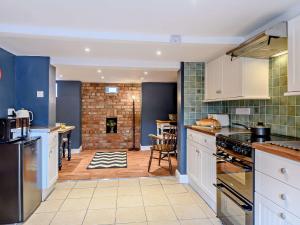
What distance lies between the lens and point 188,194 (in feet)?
10.6

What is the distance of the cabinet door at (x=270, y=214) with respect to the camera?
54.7 inches

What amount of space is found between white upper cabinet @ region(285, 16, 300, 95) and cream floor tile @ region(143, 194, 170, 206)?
1975mm

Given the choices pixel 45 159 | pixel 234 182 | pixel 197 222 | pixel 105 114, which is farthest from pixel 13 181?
pixel 105 114

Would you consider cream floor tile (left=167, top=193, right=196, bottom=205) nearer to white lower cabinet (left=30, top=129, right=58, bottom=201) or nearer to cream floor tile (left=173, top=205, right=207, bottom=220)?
cream floor tile (left=173, top=205, right=207, bottom=220)

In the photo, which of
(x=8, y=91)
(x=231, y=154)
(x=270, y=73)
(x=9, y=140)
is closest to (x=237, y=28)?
(x=270, y=73)

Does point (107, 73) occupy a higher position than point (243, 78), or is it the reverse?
point (107, 73)

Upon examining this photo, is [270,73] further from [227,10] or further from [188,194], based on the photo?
[188,194]

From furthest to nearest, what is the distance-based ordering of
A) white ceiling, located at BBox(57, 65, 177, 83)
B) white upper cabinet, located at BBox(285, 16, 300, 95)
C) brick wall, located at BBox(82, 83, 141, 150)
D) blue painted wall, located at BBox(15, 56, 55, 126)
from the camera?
brick wall, located at BBox(82, 83, 141, 150) < white ceiling, located at BBox(57, 65, 177, 83) < blue painted wall, located at BBox(15, 56, 55, 126) < white upper cabinet, located at BBox(285, 16, 300, 95)

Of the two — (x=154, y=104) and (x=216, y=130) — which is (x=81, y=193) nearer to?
(x=216, y=130)

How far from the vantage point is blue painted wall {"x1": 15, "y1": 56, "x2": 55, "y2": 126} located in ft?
11.2

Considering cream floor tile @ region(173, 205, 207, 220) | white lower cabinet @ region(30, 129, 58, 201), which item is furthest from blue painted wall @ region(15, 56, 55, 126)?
cream floor tile @ region(173, 205, 207, 220)

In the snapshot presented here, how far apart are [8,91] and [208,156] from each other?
2829 mm

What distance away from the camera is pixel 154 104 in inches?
270

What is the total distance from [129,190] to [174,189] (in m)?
0.67
